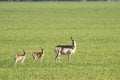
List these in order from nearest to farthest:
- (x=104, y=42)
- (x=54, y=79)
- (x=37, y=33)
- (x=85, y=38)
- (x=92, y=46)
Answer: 1. (x=54, y=79)
2. (x=92, y=46)
3. (x=104, y=42)
4. (x=85, y=38)
5. (x=37, y=33)

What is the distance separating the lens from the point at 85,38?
28.2m

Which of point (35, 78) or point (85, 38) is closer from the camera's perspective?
point (35, 78)

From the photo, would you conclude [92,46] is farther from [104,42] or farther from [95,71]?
[95,71]

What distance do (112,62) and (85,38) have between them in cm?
1004

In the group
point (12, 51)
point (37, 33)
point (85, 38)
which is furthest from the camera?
point (37, 33)

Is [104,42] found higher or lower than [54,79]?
lower

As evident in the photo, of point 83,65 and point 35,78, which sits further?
point 83,65

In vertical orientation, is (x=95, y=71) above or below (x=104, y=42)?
above

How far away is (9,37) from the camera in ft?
93.1

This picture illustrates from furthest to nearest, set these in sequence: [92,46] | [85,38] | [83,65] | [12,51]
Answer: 1. [85,38]
2. [92,46]
3. [12,51]
4. [83,65]

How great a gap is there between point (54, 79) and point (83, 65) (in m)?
2.80

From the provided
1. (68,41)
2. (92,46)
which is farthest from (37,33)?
(92,46)

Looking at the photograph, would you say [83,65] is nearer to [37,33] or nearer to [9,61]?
[9,61]

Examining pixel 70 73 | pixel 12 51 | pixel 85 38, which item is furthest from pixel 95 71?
pixel 85 38
